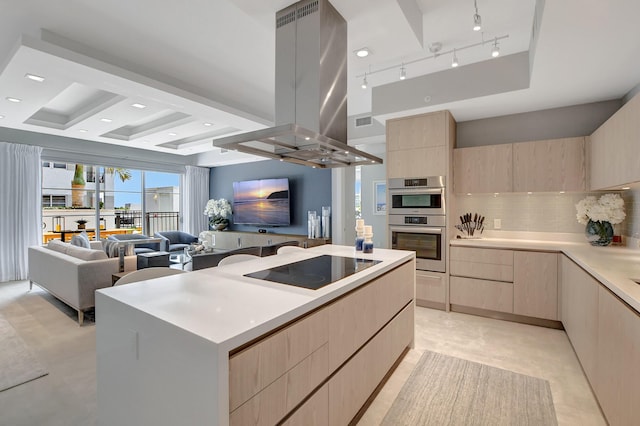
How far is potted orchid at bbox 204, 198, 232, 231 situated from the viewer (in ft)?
26.8

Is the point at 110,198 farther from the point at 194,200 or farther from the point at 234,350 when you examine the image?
the point at 234,350

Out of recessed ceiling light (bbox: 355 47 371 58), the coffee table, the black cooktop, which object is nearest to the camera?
the black cooktop

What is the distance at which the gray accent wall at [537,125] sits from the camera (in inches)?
130

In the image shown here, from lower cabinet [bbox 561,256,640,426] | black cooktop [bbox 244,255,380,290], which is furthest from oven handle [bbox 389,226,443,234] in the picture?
black cooktop [bbox 244,255,380,290]

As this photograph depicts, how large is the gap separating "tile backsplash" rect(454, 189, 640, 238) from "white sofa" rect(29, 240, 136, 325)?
4278 millimetres

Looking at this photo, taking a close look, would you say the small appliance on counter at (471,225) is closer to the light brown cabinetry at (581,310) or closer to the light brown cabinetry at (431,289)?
the light brown cabinetry at (431,289)

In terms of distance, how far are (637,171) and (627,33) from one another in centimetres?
90

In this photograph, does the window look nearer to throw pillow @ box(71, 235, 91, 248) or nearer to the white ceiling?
throw pillow @ box(71, 235, 91, 248)

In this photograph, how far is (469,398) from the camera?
6.70 feet

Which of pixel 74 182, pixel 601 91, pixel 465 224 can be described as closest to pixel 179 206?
pixel 74 182

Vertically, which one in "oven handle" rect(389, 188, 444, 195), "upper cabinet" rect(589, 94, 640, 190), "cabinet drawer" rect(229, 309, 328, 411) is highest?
"upper cabinet" rect(589, 94, 640, 190)

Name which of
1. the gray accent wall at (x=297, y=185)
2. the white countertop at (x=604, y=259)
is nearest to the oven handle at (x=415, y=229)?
the white countertop at (x=604, y=259)

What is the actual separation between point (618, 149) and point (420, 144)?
178 cm

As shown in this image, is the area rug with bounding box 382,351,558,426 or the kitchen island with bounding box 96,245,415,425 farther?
the area rug with bounding box 382,351,558,426
